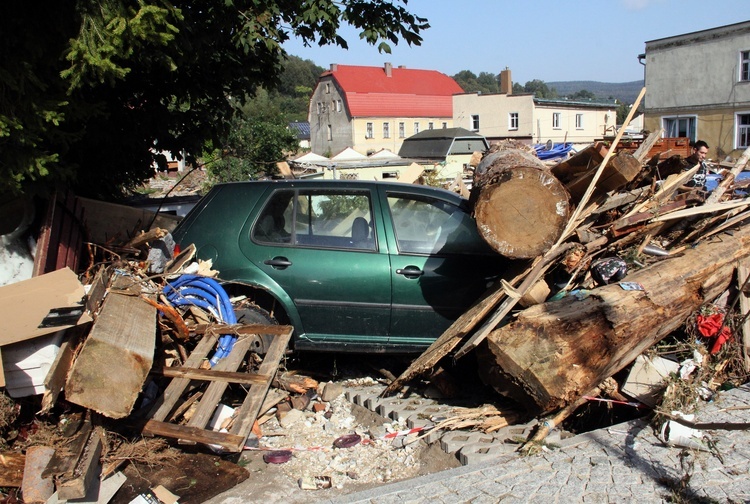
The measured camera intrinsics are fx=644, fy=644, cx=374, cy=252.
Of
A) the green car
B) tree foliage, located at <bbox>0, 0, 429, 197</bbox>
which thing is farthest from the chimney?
the green car

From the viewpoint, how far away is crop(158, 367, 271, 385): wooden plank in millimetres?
4453

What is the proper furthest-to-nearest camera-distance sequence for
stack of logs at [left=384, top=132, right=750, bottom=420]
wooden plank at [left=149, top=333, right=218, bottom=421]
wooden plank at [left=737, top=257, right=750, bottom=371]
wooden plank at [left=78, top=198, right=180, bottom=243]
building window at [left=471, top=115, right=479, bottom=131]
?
building window at [left=471, top=115, right=479, bottom=131] < wooden plank at [left=78, top=198, right=180, bottom=243] < wooden plank at [left=737, top=257, right=750, bottom=371] < stack of logs at [left=384, top=132, right=750, bottom=420] < wooden plank at [left=149, top=333, right=218, bottom=421]

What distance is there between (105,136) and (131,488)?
11.2 feet

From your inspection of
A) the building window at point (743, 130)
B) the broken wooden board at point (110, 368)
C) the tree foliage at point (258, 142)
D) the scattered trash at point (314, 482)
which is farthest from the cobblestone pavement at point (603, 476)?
the building window at point (743, 130)

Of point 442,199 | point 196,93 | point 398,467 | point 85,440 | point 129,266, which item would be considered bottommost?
point 398,467

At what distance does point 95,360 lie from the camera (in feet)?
12.3

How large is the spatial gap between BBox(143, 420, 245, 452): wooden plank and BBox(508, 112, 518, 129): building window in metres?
48.4

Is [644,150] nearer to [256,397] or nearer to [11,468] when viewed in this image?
[256,397]

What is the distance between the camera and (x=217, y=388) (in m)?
4.52

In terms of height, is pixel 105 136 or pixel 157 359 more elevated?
pixel 105 136

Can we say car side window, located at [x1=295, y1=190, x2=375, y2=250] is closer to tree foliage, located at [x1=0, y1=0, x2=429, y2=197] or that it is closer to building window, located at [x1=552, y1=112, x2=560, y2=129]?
tree foliage, located at [x1=0, y1=0, x2=429, y2=197]

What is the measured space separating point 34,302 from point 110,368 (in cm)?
78

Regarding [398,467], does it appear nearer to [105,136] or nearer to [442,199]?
[442,199]

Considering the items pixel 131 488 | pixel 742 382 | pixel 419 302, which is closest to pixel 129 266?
pixel 131 488
